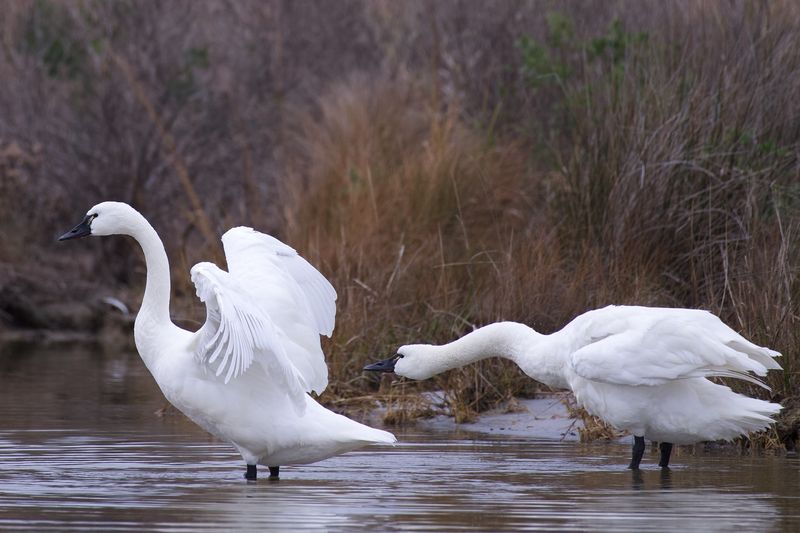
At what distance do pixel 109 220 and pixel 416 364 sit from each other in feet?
6.39

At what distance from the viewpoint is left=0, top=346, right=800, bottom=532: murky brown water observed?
6410 millimetres

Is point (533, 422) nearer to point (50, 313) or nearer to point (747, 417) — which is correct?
point (747, 417)

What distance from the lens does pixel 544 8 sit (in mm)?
19547

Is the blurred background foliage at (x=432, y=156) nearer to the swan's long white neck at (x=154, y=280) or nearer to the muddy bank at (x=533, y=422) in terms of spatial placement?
the muddy bank at (x=533, y=422)

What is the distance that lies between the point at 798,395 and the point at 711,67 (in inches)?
154

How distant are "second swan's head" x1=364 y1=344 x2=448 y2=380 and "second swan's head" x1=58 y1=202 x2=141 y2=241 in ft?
5.31

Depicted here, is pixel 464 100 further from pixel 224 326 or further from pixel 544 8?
pixel 224 326

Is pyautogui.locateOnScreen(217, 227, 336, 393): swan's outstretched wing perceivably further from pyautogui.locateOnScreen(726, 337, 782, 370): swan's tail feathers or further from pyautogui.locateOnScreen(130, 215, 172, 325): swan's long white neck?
pyautogui.locateOnScreen(726, 337, 782, 370): swan's tail feathers

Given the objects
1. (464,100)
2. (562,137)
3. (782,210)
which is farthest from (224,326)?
(464,100)

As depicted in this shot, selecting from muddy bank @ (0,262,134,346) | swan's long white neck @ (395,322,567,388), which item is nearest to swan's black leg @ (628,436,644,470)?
swan's long white neck @ (395,322,567,388)

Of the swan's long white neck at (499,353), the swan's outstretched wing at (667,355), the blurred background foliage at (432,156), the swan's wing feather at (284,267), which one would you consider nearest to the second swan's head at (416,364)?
the swan's long white neck at (499,353)

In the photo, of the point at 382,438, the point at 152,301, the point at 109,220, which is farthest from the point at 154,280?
the point at 382,438

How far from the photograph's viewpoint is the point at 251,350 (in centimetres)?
709

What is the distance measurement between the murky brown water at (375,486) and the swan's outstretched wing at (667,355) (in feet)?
1.74
